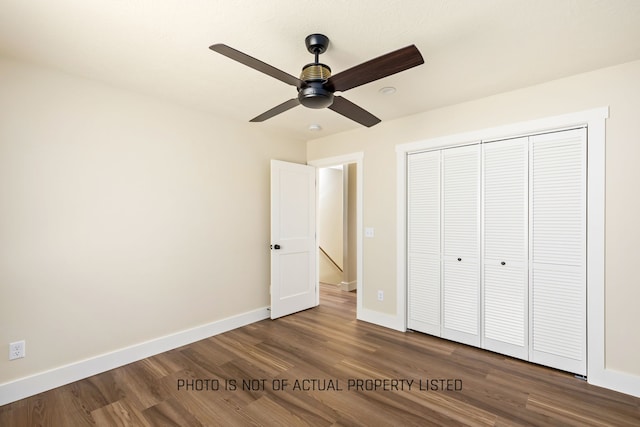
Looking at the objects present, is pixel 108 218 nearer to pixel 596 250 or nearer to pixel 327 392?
pixel 327 392

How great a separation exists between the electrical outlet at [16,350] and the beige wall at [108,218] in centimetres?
4

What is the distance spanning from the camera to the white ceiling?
5.46 ft

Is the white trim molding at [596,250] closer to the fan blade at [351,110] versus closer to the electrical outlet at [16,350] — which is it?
the fan blade at [351,110]

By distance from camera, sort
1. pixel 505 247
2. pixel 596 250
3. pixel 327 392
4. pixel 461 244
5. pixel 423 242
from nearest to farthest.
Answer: pixel 327 392 < pixel 596 250 < pixel 505 247 < pixel 461 244 < pixel 423 242

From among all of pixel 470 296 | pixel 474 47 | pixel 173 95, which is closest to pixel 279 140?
pixel 173 95

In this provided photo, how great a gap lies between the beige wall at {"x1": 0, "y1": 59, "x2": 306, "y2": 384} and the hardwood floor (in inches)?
17.2

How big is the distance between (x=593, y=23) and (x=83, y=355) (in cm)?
427

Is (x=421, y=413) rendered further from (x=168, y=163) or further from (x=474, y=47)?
(x=168, y=163)

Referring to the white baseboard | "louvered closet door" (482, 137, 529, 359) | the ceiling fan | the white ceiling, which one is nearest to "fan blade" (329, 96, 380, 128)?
the ceiling fan

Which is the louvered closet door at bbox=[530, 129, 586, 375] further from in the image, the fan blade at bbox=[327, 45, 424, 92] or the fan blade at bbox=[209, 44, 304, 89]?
the fan blade at bbox=[209, 44, 304, 89]

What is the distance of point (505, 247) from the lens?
2838mm

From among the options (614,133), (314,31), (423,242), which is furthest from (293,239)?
(614,133)

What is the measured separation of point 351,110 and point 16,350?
2.97 meters

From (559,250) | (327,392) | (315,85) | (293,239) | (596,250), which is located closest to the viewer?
(315,85)
